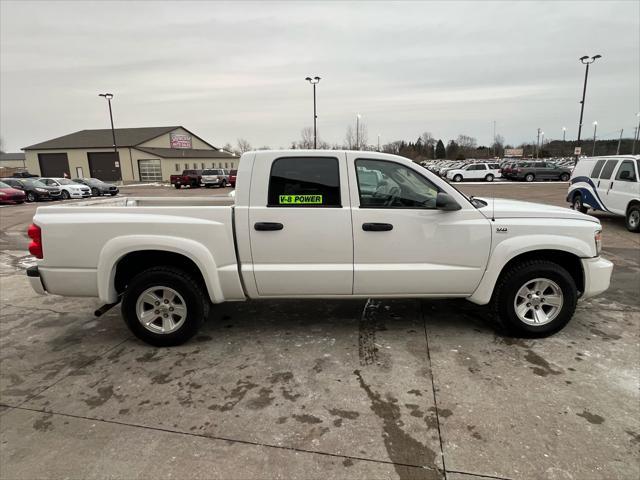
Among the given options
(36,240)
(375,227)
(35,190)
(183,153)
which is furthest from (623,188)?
(183,153)

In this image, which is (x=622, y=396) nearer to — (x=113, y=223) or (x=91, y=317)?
(x=113, y=223)

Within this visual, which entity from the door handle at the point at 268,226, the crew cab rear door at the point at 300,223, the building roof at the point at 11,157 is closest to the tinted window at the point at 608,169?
the crew cab rear door at the point at 300,223

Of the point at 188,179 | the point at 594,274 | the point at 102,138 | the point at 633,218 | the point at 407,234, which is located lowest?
the point at 188,179

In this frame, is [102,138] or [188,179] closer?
[188,179]

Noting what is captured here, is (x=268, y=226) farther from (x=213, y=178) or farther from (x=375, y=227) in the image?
(x=213, y=178)

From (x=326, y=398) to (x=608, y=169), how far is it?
1127 cm

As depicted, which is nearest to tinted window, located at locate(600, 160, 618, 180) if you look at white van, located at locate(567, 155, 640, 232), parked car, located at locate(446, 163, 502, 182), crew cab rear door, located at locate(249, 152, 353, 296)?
white van, located at locate(567, 155, 640, 232)

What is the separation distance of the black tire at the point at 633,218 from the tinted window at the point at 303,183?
961 cm

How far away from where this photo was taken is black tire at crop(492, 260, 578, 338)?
3.96 meters

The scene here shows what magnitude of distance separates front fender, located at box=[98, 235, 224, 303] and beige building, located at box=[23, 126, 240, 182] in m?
56.0

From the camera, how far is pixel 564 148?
9712 cm

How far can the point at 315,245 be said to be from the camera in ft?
12.6

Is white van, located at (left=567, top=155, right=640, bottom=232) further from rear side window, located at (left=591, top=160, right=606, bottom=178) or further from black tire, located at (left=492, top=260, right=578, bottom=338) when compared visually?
black tire, located at (left=492, top=260, right=578, bottom=338)

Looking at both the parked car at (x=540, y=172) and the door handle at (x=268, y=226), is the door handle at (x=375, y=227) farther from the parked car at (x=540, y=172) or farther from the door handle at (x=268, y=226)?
the parked car at (x=540, y=172)
